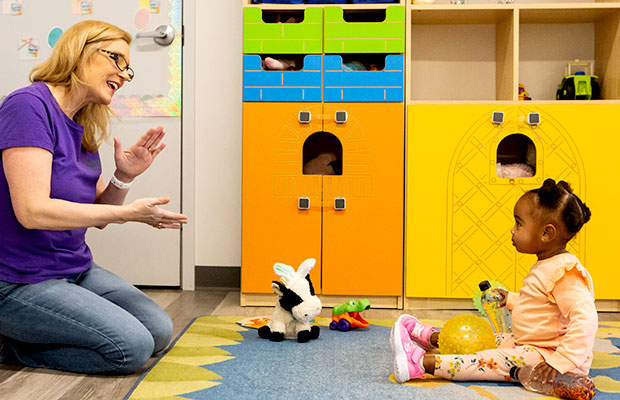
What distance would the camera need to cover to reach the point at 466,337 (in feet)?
5.10

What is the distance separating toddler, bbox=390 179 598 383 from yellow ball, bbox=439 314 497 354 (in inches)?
1.6

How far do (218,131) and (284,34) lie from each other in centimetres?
60

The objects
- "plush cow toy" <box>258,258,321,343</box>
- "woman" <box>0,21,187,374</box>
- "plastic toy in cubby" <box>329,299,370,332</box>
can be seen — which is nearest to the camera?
"woman" <box>0,21,187,374</box>

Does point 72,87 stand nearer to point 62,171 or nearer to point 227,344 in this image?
point 62,171

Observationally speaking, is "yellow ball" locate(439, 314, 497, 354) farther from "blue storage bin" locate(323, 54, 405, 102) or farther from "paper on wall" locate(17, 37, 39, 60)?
"paper on wall" locate(17, 37, 39, 60)

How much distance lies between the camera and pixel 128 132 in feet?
9.11

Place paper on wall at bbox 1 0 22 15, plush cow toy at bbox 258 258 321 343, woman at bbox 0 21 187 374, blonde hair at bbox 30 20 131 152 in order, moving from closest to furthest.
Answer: woman at bbox 0 21 187 374
blonde hair at bbox 30 20 131 152
plush cow toy at bbox 258 258 321 343
paper on wall at bbox 1 0 22 15

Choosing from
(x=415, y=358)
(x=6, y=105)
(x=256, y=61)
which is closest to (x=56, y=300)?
(x=6, y=105)

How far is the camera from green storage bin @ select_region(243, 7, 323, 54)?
2.42m

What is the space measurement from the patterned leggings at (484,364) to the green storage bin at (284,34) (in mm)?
1390

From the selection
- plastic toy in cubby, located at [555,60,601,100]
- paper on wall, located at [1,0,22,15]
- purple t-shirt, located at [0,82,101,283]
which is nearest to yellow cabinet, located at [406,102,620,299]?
plastic toy in cubby, located at [555,60,601,100]

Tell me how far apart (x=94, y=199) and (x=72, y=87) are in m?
0.35

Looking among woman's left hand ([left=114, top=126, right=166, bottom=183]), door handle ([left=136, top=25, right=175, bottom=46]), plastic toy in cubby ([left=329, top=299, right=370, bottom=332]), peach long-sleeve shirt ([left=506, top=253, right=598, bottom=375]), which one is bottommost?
plastic toy in cubby ([left=329, top=299, right=370, bottom=332])

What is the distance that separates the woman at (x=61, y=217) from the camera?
1.46 meters
